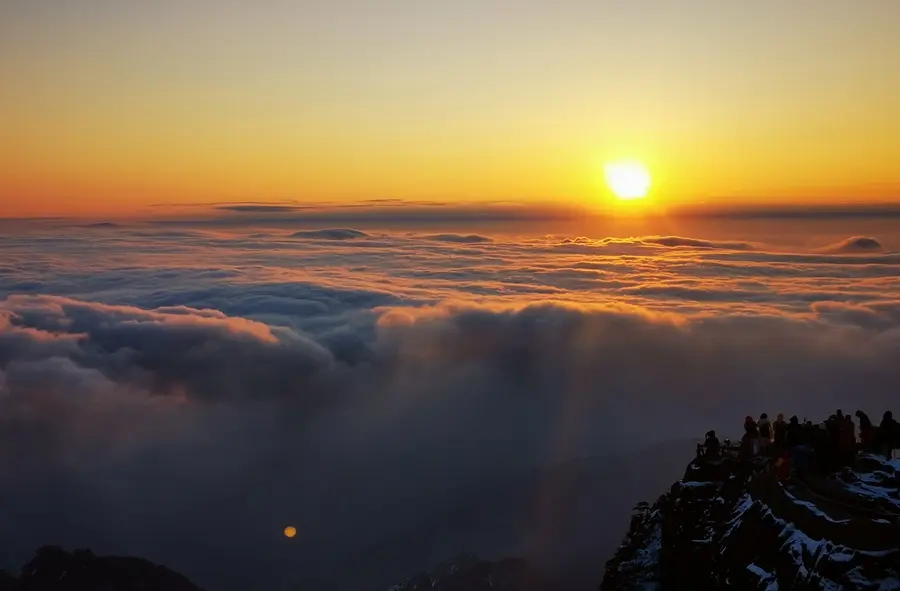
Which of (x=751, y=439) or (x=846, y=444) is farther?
(x=751, y=439)

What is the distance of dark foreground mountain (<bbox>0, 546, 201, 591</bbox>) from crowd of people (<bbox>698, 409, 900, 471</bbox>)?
654 feet

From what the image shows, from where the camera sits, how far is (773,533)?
23.3 meters

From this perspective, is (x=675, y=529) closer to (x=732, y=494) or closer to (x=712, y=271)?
(x=732, y=494)

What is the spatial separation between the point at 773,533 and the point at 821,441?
388cm

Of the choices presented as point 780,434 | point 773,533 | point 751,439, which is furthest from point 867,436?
point 773,533

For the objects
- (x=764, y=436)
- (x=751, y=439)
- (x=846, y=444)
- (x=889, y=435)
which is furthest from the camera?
(x=751, y=439)

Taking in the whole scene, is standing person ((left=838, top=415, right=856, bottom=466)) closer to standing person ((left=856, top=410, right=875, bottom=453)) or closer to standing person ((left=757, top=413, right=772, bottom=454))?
standing person ((left=856, top=410, right=875, bottom=453))

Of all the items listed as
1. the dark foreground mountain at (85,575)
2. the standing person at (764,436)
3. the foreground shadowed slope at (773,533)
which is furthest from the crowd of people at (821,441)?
the dark foreground mountain at (85,575)

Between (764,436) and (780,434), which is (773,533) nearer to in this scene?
A: (780,434)

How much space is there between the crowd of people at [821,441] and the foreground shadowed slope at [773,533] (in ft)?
2.02

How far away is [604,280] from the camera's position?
581ft

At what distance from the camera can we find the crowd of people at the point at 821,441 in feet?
80.1

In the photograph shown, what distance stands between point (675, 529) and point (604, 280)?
150 metres

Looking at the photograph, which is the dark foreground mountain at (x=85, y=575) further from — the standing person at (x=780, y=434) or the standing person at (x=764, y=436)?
the standing person at (x=780, y=434)
